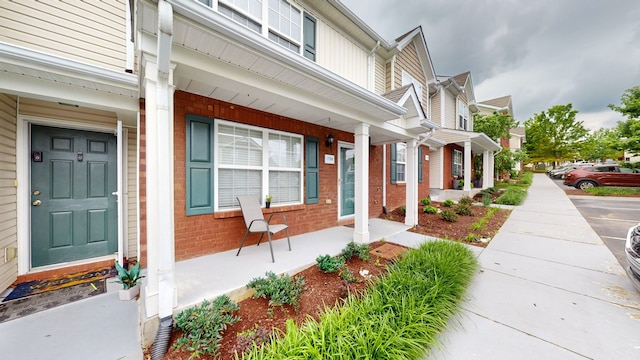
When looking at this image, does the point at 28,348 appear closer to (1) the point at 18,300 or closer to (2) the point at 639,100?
(1) the point at 18,300

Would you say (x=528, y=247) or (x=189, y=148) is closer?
(x=189, y=148)

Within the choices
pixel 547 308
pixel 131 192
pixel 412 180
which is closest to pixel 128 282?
pixel 131 192

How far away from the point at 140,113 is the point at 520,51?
50.2 ft

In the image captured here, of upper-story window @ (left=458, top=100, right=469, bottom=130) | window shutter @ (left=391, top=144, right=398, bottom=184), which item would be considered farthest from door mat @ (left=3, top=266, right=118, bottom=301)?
upper-story window @ (left=458, top=100, right=469, bottom=130)

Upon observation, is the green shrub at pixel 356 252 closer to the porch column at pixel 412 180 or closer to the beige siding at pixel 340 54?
the porch column at pixel 412 180

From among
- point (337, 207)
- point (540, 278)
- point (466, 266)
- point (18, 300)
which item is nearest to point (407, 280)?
point (466, 266)

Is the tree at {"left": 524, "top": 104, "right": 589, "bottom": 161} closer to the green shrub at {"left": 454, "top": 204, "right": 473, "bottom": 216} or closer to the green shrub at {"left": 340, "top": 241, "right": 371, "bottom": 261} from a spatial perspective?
the green shrub at {"left": 454, "top": 204, "right": 473, "bottom": 216}

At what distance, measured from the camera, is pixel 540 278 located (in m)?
2.98

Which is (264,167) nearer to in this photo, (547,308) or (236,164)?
(236,164)

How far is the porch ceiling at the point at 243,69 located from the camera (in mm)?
1840

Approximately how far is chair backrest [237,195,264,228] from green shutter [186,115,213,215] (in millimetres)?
470

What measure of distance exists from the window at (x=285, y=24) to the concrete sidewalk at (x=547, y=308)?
509cm

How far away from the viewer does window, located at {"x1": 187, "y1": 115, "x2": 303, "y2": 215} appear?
3205 millimetres

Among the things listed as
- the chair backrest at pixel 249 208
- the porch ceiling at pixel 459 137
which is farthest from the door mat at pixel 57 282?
the porch ceiling at pixel 459 137
